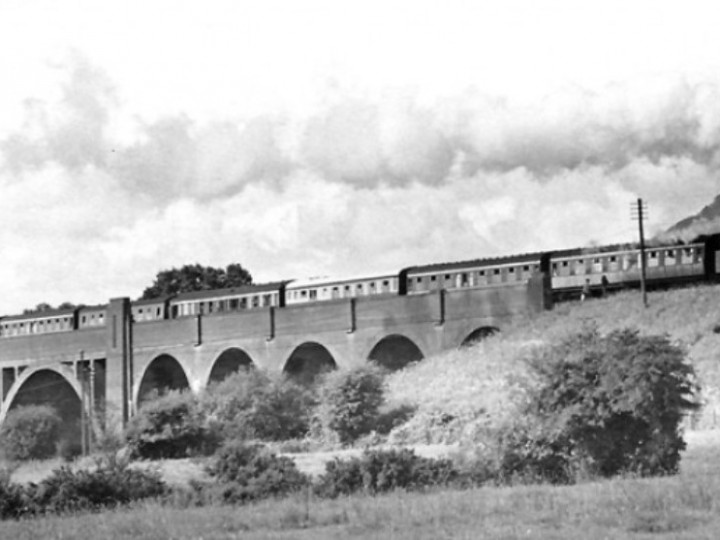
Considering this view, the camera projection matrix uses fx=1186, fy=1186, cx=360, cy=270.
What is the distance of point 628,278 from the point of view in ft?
164

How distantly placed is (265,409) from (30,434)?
64.9 ft

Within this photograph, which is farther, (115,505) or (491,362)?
(491,362)

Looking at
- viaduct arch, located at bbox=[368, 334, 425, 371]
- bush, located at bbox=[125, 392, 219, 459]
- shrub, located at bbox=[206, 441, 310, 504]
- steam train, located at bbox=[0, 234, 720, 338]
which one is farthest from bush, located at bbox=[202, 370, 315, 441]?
shrub, located at bbox=[206, 441, 310, 504]

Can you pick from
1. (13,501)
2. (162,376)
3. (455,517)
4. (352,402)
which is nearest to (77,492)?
(13,501)

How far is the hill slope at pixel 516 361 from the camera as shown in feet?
114

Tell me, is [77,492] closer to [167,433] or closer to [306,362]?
[167,433]

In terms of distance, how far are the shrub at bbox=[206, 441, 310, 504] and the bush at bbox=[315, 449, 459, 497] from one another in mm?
592

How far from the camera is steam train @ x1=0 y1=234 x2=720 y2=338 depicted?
4925 cm

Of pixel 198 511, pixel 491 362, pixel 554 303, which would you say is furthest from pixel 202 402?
pixel 198 511

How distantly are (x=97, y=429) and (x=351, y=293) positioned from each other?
14.5 m

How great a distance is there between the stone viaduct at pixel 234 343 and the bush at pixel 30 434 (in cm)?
285

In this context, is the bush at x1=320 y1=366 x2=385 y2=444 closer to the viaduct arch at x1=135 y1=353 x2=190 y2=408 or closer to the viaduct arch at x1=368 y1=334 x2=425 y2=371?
the viaduct arch at x1=368 y1=334 x2=425 y2=371

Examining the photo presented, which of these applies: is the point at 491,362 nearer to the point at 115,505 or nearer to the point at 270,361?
the point at 270,361

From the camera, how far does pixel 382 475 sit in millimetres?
19219
